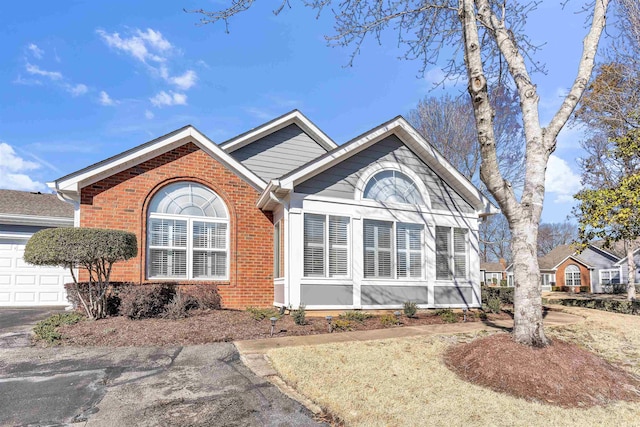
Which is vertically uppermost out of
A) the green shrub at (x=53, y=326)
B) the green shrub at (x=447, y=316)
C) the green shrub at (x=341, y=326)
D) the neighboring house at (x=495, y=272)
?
the green shrub at (x=53, y=326)

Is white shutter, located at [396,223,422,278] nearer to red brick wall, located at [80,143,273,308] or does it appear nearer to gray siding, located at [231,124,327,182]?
red brick wall, located at [80,143,273,308]

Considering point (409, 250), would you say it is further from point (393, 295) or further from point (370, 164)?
point (370, 164)

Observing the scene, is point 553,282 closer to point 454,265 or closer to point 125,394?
point 454,265

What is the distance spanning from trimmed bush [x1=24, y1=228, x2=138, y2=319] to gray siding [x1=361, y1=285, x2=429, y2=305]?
578 centimetres

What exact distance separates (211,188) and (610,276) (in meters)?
41.7

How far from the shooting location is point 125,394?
473 centimetres

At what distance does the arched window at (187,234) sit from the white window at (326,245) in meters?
2.30

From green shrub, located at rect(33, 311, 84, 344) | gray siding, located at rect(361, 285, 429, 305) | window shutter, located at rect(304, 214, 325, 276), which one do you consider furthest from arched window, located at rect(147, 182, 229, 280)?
gray siding, located at rect(361, 285, 429, 305)

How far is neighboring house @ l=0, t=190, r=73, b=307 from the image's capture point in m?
12.8

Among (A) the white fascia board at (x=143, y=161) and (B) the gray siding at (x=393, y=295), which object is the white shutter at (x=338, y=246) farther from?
(A) the white fascia board at (x=143, y=161)

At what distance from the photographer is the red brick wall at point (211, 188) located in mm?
10023

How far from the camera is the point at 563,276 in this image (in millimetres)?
44312

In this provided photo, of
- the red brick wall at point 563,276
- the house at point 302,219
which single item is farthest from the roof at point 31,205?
the red brick wall at point 563,276

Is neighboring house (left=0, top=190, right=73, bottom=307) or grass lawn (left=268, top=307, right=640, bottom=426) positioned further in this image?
neighboring house (left=0, top=190, right=73, bottom=307)
